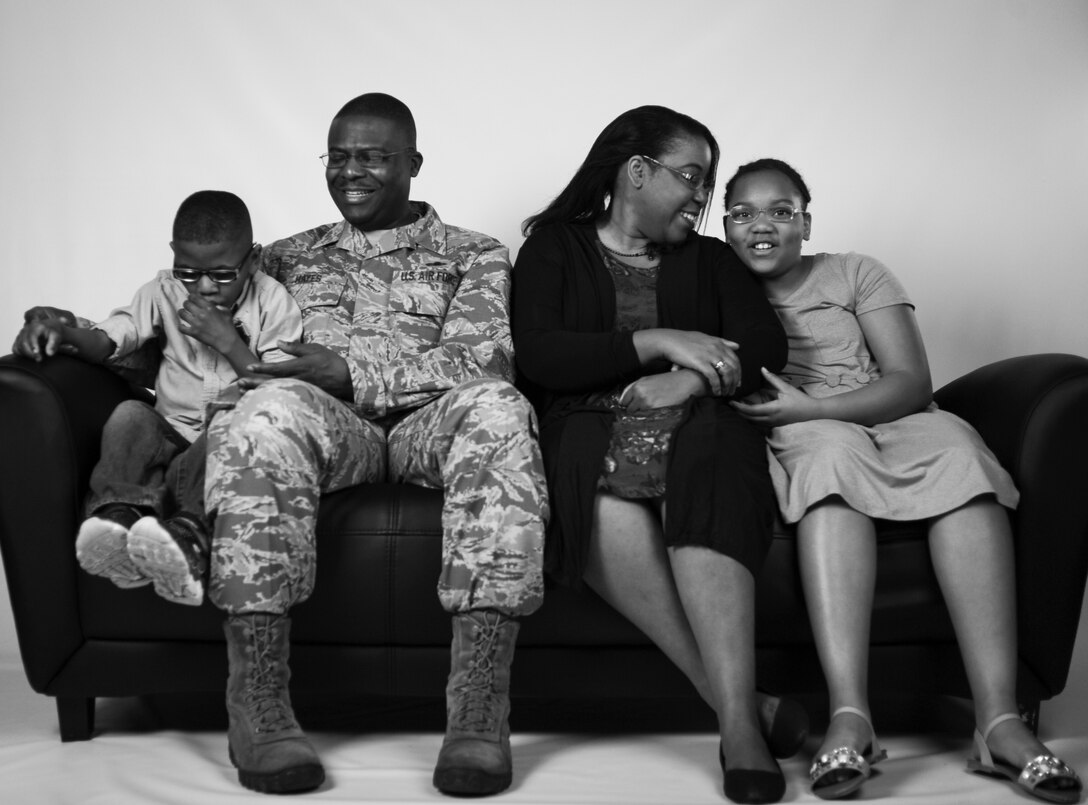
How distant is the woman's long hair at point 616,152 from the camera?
280 cm

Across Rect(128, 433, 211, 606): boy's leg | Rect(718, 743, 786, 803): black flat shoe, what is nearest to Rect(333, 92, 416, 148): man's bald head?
Rect(128, 433, 211, 606): boy's leg

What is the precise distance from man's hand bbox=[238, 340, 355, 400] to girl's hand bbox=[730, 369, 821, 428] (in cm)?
78

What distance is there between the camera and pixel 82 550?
2207mm

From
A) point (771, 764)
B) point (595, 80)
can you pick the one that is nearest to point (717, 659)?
point (771, 764)

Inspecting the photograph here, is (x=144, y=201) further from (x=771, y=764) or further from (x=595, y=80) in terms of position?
(x=771, y=764)

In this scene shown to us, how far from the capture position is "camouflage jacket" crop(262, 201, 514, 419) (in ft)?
8.57

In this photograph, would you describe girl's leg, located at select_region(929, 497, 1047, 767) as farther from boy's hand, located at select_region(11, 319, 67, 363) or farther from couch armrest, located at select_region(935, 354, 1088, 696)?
boy's hand, located at select_region(11, 319, 67, 363)

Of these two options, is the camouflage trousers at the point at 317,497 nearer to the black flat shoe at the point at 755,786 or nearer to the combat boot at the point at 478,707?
the combat boot at the point at 478,707

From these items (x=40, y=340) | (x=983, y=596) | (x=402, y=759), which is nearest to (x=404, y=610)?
(x=402, y=759)

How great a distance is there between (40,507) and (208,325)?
470mm

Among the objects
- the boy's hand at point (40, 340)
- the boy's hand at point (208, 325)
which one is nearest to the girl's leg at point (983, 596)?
the boy's hand at point (208, 325)

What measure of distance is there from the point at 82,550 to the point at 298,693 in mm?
694

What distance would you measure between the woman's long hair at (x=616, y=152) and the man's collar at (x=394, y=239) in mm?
208

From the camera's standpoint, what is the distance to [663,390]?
2.49 meters
